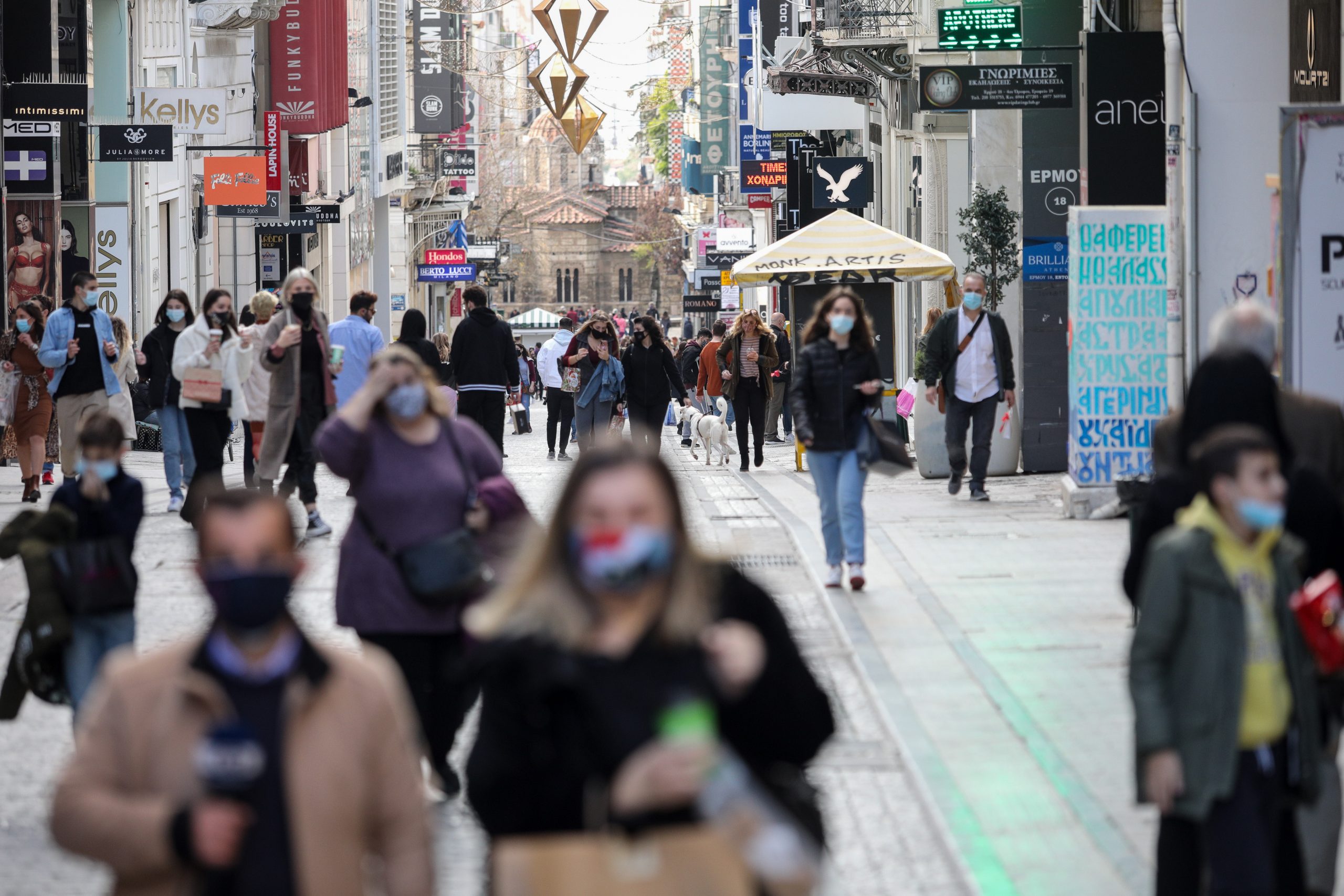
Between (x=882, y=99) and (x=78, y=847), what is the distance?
30.6 meters

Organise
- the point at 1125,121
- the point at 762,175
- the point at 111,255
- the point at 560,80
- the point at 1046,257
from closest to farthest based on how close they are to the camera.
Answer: the point at 1125,121
the point at 1046,257
the point at 111,255
the point at 560,80
the point at 762,175

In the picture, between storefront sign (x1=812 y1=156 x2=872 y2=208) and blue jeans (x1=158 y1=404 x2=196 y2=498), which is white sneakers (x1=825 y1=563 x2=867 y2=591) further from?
storefront sign (x1=812 y1=156 x2=872 y2=208)

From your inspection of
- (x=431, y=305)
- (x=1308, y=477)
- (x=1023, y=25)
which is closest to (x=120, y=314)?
(x=1023, y=25)

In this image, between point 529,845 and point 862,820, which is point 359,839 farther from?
point 862,820

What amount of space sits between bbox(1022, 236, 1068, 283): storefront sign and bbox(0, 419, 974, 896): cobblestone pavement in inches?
227

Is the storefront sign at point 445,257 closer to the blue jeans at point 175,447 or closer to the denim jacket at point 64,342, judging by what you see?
the denim jacket at point 64,342

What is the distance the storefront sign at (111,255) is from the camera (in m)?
28.7

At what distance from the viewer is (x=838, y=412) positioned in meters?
11.3

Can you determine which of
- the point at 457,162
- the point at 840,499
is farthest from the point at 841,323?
the point at 457,162

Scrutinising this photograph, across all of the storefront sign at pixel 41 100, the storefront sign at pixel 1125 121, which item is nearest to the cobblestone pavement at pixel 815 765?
the storefront sign at pixel 1125 121

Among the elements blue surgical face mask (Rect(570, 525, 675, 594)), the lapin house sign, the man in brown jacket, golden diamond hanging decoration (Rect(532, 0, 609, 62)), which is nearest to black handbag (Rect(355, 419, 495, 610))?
the man in brown jacket

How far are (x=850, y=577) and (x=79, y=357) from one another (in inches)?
271

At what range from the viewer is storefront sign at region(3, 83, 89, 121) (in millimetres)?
23281

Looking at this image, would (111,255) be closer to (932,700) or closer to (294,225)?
(294,225)
